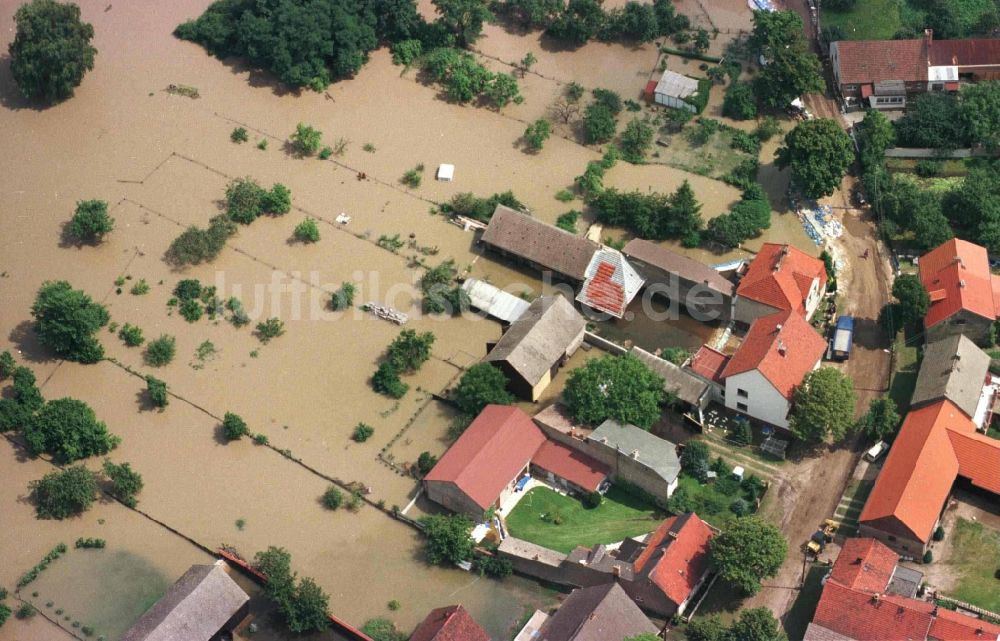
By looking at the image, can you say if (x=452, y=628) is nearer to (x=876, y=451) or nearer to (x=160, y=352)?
(x=876, y=451)

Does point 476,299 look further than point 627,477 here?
Yes

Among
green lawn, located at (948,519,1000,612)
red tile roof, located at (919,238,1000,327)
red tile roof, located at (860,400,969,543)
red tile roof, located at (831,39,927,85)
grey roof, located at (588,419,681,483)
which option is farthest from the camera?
red tile roof, located at (831,39,927,85)

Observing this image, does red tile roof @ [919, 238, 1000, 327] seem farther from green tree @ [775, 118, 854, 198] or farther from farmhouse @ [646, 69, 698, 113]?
farmhouse @ [646, 69, 698, 113]

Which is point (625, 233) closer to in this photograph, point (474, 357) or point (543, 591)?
point (474, 357)

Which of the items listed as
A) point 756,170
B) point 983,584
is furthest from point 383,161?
point 983,584

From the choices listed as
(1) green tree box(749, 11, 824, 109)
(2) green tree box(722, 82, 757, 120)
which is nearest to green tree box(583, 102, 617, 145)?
(2) green tree box(722, 82, 757, 120)
